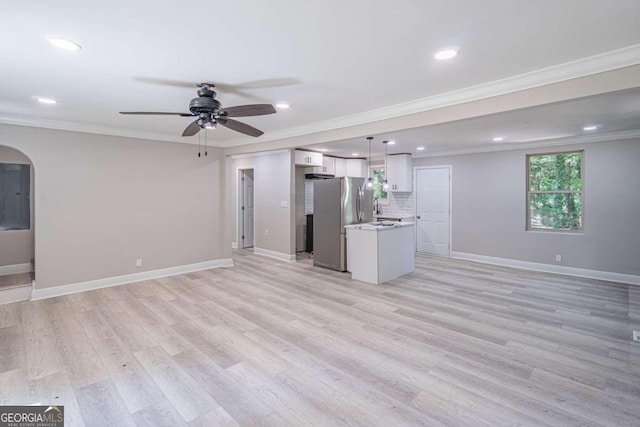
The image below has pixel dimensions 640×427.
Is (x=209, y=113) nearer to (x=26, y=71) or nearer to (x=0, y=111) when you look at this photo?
(x=26, y=71)

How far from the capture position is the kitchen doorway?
8.35 m

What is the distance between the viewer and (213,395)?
91.5 inches

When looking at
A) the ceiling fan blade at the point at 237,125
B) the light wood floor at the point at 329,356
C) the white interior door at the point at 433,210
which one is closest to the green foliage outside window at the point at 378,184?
the white interior door at the point at 433,210

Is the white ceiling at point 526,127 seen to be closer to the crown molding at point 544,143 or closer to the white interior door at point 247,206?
the crown molding at point 544,143

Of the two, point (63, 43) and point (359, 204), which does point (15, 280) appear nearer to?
point (63, 43)

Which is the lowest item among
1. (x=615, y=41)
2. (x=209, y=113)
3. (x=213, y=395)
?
(x=213, y=395)

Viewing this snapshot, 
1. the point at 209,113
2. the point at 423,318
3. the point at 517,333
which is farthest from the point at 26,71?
the point at 517,333

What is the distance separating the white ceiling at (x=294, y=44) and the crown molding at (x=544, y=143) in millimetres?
3790

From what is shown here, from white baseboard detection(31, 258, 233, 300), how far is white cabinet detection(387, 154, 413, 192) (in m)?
4.38

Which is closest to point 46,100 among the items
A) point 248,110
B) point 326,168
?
point 248,110

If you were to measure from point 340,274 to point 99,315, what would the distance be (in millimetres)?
3667

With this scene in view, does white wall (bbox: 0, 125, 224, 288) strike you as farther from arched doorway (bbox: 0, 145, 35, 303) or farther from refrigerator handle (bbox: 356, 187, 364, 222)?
refrigerator handle (bbox: 356, 187, 364, 222)

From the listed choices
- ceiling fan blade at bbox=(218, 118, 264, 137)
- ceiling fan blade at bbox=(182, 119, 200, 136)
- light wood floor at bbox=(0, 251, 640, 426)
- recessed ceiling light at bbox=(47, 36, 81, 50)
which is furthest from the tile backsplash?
recessed ceiling light at bbox=(47, 36, 81, 50)

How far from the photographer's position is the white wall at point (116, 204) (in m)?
4.52
